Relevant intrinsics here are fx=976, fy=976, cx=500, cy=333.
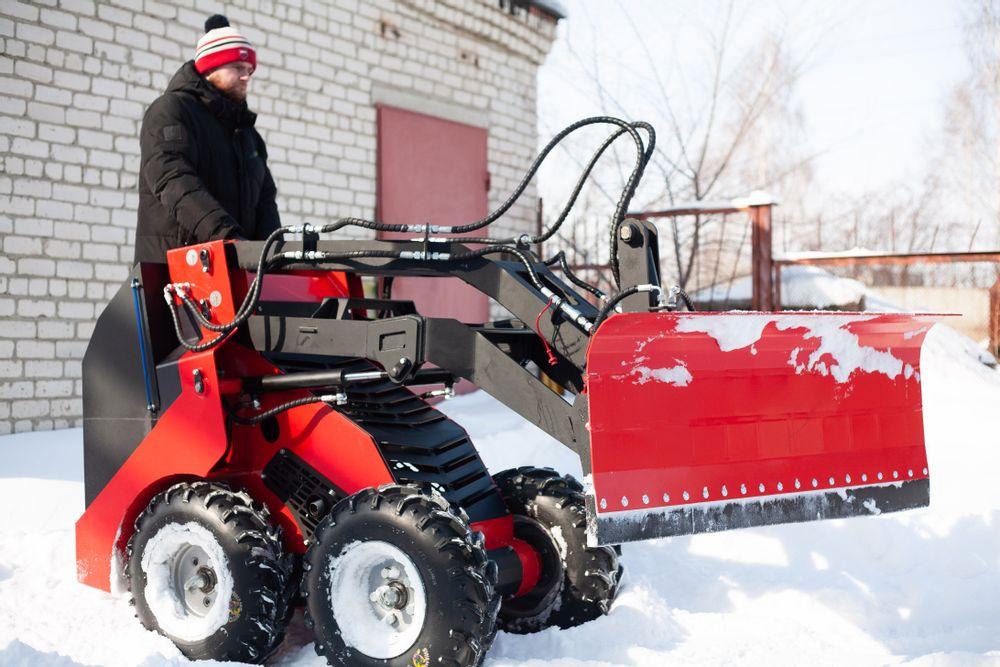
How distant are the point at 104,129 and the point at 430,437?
15.8 feet

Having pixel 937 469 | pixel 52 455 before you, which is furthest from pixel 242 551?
pixel 937 469

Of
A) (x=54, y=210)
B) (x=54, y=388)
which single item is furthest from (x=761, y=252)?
(x=54, y=388)

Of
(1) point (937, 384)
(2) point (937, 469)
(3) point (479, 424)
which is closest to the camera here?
(2) point (937, 469)

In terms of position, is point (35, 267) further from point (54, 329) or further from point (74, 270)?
point (54, 329)

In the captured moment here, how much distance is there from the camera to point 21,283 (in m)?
6.66

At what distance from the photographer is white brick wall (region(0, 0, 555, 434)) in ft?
21.8

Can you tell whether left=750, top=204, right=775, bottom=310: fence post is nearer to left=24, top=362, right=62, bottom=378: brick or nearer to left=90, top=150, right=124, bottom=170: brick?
left=90, top=150, right=124, bottom=170: brick

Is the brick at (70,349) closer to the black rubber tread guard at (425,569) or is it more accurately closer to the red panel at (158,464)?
the red panel at (158,464)

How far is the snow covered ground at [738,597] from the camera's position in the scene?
3189mm

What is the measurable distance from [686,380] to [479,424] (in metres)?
4.74

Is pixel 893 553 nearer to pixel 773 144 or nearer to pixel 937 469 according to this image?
pixel 937 469

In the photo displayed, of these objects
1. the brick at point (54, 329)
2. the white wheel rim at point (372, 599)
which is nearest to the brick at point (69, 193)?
the brick at point (54, 329)

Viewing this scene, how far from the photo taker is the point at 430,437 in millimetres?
3578

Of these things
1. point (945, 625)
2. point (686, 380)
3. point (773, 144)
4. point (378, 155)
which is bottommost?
point (945, 625)
